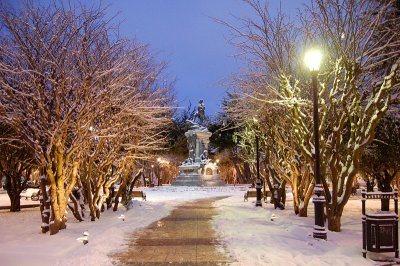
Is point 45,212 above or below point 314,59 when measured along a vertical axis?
below

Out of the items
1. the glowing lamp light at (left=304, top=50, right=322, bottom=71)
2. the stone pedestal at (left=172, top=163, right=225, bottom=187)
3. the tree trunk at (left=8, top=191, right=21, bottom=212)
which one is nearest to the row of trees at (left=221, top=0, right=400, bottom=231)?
the glowing lamp light at (left=304, top=50, right=322, bottom=71)

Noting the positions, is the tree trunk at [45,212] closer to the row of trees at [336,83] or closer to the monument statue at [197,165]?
the row of trees at [336,83]

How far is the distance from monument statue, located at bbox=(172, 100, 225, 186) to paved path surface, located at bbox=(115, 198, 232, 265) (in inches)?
1426

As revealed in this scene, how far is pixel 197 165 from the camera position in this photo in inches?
2084

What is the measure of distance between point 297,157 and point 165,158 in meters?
48.5

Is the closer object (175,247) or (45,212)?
(175,247)

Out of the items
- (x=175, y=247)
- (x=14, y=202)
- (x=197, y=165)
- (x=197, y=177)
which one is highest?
(x=197, y=165)

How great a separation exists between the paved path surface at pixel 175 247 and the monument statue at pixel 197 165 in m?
36.2

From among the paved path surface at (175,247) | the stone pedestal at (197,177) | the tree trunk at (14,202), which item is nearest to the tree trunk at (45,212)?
the paved path surface at (175,247)

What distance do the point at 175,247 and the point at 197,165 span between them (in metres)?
41.8

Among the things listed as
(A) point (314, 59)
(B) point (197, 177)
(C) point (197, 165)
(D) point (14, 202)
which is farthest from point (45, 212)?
(C) point (197, 165)

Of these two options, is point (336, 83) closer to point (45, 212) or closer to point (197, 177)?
point (45, 212)

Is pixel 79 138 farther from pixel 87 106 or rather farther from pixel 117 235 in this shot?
pixel 117 235

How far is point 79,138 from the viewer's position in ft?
44.1
